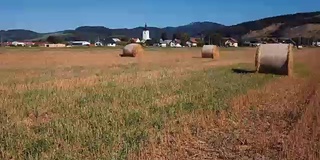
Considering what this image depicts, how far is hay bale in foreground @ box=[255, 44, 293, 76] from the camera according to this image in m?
20.4

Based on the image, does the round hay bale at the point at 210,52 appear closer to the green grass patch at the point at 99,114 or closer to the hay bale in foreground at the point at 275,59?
the hay bale in foreground at the point at 275,59

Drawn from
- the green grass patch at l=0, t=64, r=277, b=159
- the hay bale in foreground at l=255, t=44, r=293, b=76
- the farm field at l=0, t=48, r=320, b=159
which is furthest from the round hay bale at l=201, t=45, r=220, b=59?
the farm field at l=0, t=48, r=320, b=159

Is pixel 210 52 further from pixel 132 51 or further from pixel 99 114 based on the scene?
pixel 99 114

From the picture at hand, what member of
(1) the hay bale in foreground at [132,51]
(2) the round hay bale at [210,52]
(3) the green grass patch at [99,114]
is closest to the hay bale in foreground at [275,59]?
(3) the green grass patch at [99,114]

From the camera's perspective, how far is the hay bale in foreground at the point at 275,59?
66.8 ft

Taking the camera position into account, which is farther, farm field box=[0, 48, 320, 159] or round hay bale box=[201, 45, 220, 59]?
round hay bale box=[201, 45, 220, 59]

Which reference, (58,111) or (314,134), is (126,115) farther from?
(314,134)

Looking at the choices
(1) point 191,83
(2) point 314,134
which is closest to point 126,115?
(2) point 314,134

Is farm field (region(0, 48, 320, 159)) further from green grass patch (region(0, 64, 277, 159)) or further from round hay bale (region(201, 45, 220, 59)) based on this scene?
round hay bale (region(201, 45, 220, 59))

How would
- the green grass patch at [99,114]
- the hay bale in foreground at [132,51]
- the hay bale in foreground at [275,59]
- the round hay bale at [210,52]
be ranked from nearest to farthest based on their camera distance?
the green grass patch at [99,114] < the hay bale in foreground at [275,59] < the hay bale in foreground at [132,51] < the round hay bale at [210,52]

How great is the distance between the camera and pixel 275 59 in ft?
67.5

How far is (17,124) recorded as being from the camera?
834 centimetres

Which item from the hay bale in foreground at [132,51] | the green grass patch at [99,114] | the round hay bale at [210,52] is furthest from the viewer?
the round hay bale at [210,52]

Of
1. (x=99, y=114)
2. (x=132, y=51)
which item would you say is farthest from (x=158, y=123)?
(x=132, y=51)
